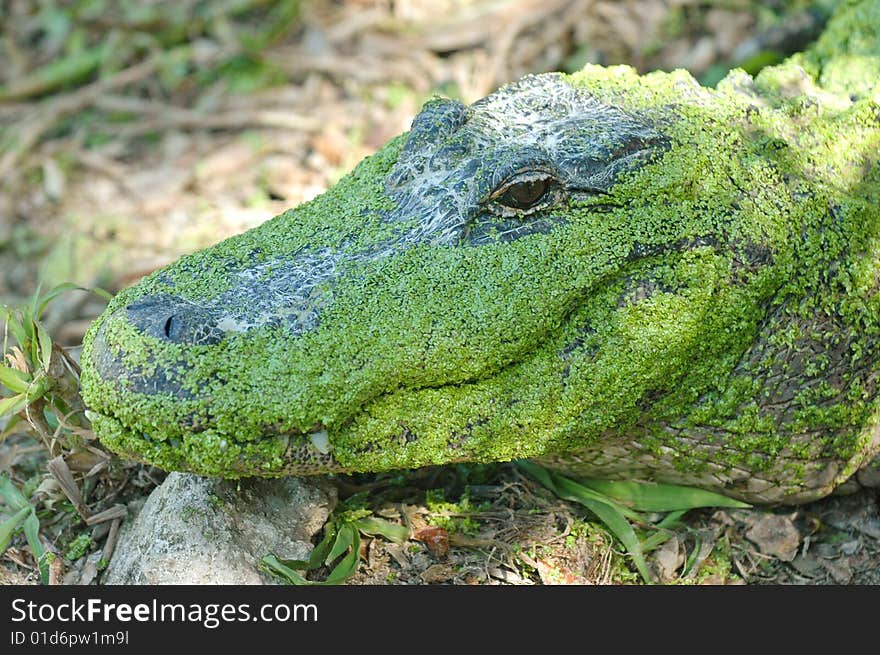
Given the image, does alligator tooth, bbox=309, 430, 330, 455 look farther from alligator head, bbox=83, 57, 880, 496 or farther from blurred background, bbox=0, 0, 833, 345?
blurred background, bbox=0, 0, 833, 345

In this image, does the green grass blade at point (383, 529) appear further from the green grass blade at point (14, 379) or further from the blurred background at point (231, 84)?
the blurred background at point (231, 84)

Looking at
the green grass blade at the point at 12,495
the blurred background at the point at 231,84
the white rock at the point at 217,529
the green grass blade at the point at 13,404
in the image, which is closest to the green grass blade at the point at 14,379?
the green grass blade at the point at 13,404

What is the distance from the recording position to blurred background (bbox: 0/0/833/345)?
5.44 m

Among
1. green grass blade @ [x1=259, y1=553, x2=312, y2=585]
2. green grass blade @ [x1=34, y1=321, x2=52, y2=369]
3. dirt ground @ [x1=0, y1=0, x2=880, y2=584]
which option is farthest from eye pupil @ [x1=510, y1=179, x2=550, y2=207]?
dirt ground @ [x1=0, y1=0, x2=880, y2=584]

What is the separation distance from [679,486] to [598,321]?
83 cm

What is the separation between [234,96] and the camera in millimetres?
6176

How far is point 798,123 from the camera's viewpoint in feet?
10.9

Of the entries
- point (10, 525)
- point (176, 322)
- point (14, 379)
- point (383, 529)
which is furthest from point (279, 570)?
point (14, 379)

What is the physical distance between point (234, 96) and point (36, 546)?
12.1ft

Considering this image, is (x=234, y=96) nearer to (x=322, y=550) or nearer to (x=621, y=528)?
(x=322, y=550)

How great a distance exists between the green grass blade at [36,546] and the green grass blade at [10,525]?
0.05m

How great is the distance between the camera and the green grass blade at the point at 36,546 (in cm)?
316

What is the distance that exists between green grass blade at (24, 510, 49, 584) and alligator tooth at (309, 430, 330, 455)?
1133 mm

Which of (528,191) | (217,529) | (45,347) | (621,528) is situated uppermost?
(528,191)
